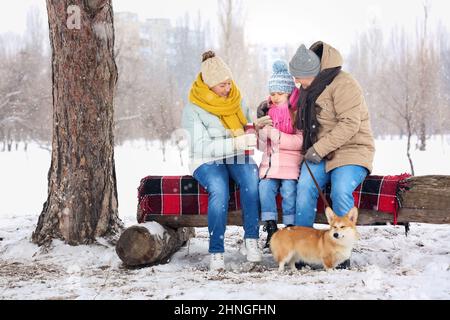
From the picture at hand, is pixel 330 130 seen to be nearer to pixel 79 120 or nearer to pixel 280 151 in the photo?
pixel 280 151

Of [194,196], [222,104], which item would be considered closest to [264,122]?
[222,104]

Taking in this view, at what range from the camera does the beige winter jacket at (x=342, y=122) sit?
401 cm

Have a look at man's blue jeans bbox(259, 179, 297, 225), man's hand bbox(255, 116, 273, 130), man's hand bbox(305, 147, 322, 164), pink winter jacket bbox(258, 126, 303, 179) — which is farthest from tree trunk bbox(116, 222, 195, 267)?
man's hand bbox(305, 147, 322, 164)

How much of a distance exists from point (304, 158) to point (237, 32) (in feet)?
68.4

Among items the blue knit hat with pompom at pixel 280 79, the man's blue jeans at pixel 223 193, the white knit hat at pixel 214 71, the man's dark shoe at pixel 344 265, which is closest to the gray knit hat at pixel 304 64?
the blue knit hat with pompom at pixel 280 79

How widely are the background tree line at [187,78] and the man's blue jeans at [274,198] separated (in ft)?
30.0

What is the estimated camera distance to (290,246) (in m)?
3.94

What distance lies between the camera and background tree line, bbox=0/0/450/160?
22.6 meters

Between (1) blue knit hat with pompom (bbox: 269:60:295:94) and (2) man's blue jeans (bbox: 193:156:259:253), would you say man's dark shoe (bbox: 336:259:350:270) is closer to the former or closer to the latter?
(2) man's blue jeans (bbox: 193:156:259:253)

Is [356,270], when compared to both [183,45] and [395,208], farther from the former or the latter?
[183,45]

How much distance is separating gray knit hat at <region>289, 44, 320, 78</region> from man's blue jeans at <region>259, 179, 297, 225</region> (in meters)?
0.87

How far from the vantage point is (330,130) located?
13.6 feet
